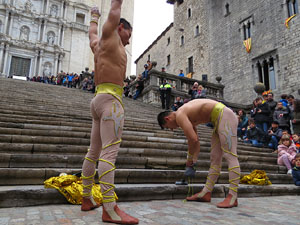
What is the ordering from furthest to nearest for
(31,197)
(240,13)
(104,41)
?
(240,13) < (31,197) < (104,41)

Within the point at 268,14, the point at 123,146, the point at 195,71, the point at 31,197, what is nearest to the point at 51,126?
the point at 123,146

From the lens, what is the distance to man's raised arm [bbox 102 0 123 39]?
8.61 feet

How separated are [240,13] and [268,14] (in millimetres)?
3316

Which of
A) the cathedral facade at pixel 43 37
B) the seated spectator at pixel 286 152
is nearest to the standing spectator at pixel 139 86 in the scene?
the seated spectator at pixel 286 152

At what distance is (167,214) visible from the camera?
285 cm

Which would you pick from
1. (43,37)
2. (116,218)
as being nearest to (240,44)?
(116,218)

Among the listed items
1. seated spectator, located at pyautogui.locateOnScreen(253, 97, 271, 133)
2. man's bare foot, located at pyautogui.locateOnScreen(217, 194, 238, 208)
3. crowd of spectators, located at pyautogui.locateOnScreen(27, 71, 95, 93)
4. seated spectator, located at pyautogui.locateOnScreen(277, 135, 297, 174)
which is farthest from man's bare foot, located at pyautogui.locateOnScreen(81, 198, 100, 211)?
crowd of spectators, located at pyautogui.locateOnScreen(27, 71, 95, 93)

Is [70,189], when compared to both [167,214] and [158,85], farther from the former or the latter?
[158,85]

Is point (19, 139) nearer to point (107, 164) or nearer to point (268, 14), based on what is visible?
point (107, 164)

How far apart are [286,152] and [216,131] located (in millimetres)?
4249

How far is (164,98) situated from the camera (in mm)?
13164

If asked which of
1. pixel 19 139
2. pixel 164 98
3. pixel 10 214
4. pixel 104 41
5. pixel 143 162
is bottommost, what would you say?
pixel 10 214

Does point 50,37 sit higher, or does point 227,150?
point 50,37

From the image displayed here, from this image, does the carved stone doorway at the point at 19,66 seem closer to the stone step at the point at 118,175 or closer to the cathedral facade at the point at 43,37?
the cathedral facade at the point at 43,37
